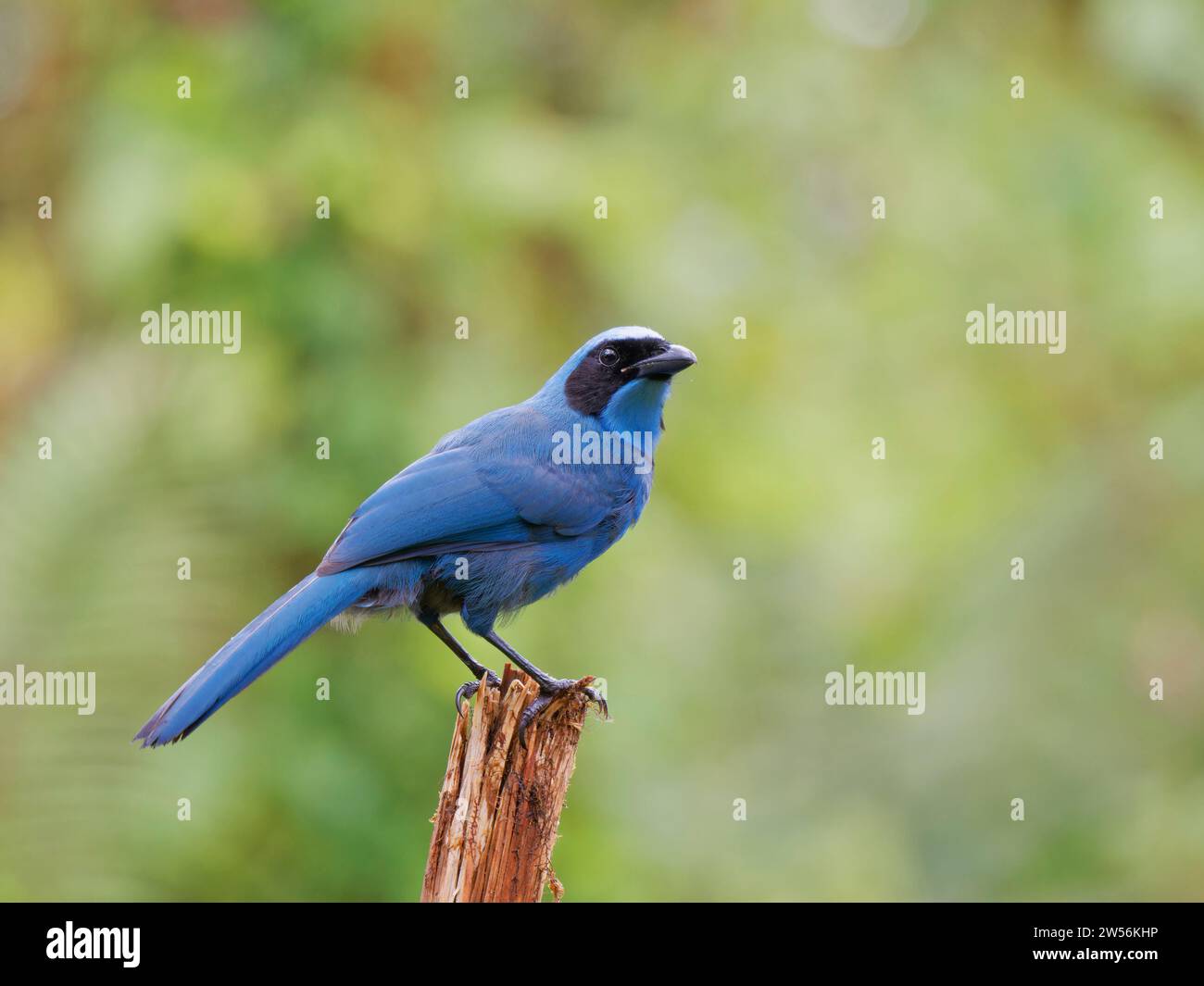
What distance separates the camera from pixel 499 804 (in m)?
4.08

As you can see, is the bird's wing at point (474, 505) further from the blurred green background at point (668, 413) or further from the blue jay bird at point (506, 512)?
the blurred green background at point (668, 413)

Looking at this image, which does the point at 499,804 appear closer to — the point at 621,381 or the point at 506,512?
the point at 506,512

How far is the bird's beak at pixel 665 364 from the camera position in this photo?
5027 mm

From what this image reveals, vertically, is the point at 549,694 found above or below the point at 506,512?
below

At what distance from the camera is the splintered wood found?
4.01m

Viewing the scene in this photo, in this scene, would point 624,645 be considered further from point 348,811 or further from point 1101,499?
point 1101,499

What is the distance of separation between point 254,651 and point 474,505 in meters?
1.01

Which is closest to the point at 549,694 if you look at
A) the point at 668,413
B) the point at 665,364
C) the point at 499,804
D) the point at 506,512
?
the point at 499,804

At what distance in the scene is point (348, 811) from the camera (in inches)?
256

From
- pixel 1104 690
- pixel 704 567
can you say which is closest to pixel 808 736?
pixel 704 567

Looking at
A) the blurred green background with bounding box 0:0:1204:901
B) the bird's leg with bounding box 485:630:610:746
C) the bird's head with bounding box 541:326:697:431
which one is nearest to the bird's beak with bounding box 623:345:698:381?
the bird's head with bounding box 541:326:697:431

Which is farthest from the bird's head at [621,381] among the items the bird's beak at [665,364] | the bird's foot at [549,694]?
the bird's foot at [549,694]

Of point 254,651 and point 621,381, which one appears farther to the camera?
point 621,381

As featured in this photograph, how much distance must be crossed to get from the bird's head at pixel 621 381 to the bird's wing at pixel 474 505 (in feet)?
0.91
